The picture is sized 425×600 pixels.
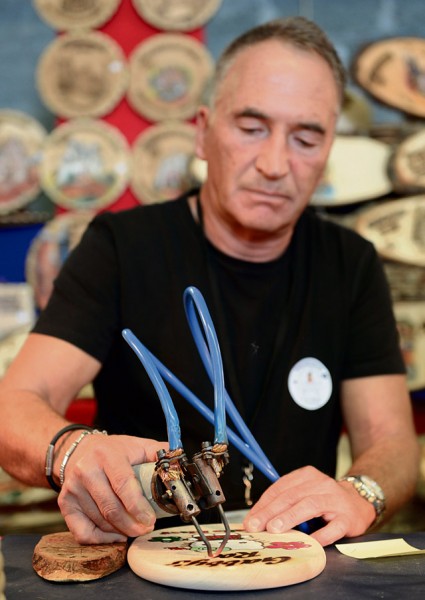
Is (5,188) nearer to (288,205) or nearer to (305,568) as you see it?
(288,205)

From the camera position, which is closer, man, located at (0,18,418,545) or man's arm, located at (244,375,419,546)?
man's arm, located at (244,375,419,546)

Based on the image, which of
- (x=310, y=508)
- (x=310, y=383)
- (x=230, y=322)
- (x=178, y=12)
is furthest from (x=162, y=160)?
(x=310, y=508)

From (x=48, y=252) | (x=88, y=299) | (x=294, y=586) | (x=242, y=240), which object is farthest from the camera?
(x=48, y=252)

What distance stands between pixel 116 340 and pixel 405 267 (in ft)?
4.00

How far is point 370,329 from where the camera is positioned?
1648 mm

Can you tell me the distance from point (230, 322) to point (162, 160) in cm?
103

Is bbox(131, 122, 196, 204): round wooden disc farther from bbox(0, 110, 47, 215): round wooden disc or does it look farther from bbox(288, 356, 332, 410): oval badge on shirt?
bbox(288, 356, 332, 410): oval badge on shirt

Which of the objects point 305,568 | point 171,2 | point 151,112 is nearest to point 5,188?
point 151,112

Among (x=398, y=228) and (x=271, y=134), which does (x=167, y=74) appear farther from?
(x=271, y=134)

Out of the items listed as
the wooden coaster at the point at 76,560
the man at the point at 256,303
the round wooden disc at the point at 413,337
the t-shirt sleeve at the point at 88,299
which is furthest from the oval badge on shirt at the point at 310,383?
the round wooden disc at the point at 413,337

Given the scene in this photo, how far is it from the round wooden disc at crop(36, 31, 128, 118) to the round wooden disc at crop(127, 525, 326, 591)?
1689 mm

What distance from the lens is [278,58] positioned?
1544 mm

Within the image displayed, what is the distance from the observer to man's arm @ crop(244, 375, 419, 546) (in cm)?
107

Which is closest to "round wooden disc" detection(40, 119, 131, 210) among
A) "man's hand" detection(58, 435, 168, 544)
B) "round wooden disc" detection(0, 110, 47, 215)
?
"round wooden disc" detection(0, 110, 47, 215)
